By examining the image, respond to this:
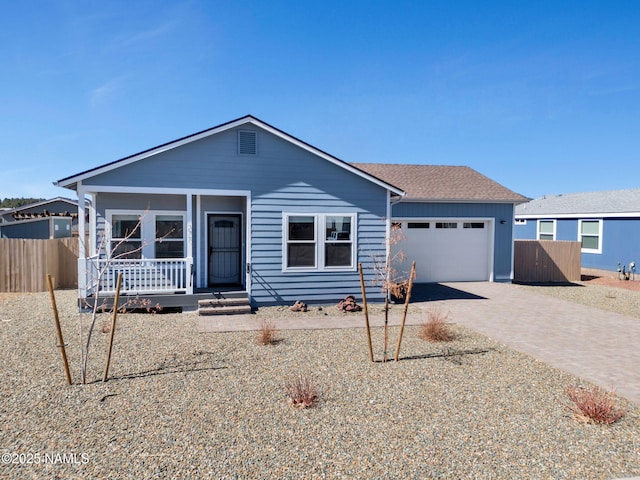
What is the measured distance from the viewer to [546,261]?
56.1ft

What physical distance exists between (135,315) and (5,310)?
3.70 m

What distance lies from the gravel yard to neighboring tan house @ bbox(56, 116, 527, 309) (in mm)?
3651

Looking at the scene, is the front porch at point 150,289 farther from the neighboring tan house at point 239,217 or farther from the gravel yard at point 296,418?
the gravel yard at point 296,418

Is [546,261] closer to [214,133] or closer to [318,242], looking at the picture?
[318,242]

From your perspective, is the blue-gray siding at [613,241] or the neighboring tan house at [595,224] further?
the neighboring tan house at [595,224]

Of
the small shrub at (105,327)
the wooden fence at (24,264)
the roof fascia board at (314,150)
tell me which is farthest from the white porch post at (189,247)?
the wooden fence at (24,264)

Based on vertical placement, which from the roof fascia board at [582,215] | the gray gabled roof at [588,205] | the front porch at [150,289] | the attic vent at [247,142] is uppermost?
the attic vent at [247,142]

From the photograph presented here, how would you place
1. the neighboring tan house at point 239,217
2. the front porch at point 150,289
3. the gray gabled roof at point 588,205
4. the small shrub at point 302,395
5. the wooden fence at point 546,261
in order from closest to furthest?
the small shrub at point 302,395 → the front porch at point 150,289 → the neighboring tan house at point 239,217 → the wooden fence at point 546,261 → the gray gabled roof at point 588,205

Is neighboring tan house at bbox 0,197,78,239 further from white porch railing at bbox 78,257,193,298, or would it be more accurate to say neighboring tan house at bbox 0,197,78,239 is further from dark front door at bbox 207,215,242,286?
dark front door at bbox 207,215,242,286

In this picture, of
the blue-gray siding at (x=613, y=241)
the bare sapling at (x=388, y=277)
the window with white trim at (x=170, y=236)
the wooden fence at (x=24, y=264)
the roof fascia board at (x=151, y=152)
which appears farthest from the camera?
the blue-gray siding at (x=613, y=241)

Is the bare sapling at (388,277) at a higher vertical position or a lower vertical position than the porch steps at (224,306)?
higher

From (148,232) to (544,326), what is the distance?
405 inches

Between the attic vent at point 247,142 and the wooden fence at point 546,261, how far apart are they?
12.6 metres

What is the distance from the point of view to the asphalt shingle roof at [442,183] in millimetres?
15328
